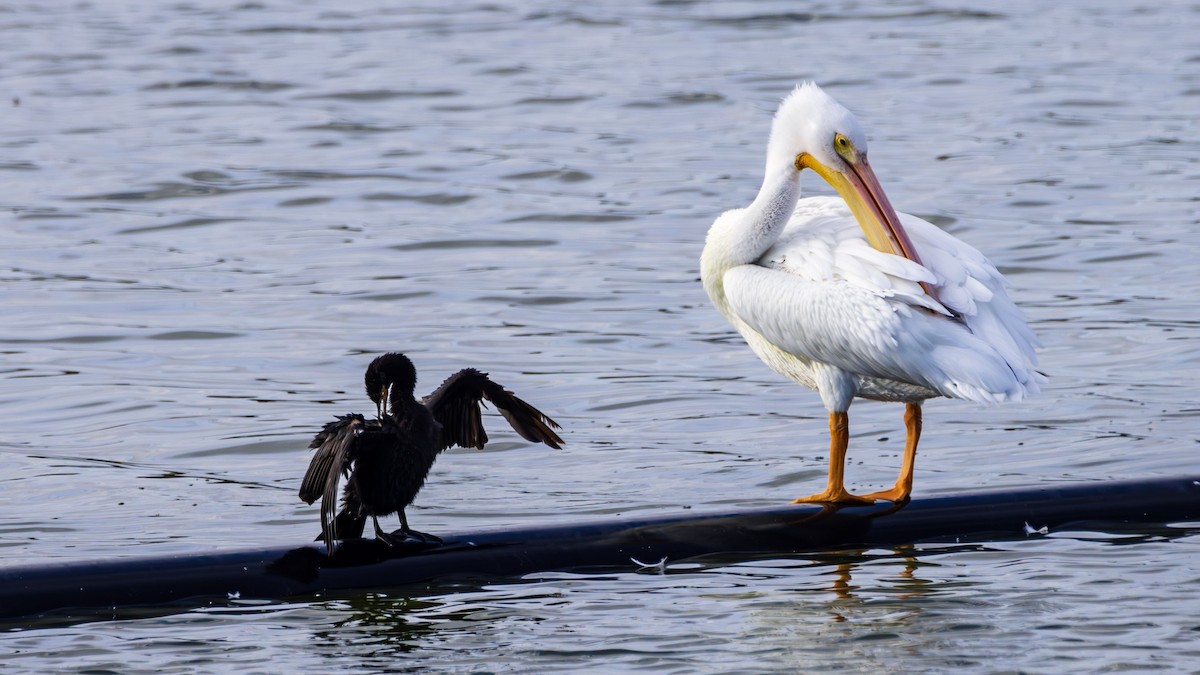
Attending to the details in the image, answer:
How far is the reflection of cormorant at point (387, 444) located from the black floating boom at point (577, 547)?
94 millimetres

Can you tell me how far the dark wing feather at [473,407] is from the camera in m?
5.12

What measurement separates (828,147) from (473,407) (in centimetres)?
151

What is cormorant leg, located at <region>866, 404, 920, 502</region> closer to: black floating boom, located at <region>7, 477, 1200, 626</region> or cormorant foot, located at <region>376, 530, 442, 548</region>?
black floating boom, located at <region>7, 477, 1200, 626</region>

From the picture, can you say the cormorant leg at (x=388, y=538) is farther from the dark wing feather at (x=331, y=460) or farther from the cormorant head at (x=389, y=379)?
the cormorant head at (x=389, y=379)

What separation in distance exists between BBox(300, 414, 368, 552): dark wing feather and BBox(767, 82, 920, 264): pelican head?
180 centimetres

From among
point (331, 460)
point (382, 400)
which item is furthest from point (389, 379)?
point (331, 460)

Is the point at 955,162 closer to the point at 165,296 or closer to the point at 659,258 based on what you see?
the point at 659,258

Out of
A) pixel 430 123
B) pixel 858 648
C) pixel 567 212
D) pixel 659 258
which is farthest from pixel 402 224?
pixel 858 648

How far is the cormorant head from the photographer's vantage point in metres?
4.91

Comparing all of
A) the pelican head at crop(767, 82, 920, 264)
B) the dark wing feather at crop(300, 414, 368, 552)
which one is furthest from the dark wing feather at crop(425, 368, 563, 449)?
the pelican head at crop(767, 82, 920, 264)

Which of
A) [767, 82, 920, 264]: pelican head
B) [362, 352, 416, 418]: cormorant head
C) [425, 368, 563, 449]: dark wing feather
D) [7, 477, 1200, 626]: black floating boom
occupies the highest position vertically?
[767, 82, 920, 264]: pelican head

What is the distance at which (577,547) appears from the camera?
4.82m

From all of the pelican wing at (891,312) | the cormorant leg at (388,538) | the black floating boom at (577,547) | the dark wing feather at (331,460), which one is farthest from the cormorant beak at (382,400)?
the pelican wing at (891,312)

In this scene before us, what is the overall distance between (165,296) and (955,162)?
573 cm
